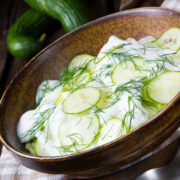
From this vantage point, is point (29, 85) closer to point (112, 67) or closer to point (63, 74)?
point (63, 74)

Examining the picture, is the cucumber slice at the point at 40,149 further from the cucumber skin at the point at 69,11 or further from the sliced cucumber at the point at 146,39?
the cucumber skin at the point at 69,11

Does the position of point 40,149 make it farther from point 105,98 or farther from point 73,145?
point 105,98

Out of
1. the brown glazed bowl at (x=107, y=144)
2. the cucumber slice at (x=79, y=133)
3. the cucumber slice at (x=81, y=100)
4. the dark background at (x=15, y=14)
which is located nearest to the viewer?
the brown glazed bowl at (x=107, y=144)

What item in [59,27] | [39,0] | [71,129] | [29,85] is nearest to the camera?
[71,129]

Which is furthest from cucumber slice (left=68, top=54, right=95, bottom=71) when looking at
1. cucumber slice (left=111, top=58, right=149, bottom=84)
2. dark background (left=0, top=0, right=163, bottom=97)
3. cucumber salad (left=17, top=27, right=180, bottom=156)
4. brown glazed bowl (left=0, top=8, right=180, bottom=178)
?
dark background (left=0, top=0, right=163, bottom=97)

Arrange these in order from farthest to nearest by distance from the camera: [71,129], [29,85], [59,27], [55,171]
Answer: [59,27] < [29,85] < [71,129] < [55,171]

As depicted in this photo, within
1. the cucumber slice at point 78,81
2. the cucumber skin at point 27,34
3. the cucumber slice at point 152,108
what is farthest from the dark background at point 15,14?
the cucumber slice at point 152,108

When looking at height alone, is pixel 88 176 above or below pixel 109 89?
below

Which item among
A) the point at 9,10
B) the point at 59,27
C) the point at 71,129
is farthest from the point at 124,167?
the point at 9,10
